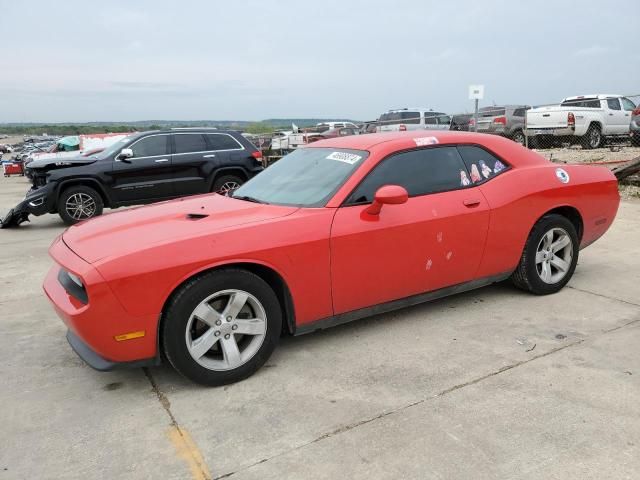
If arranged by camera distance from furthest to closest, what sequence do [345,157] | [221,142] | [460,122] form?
[460,122]
[221,142]
[345,157]

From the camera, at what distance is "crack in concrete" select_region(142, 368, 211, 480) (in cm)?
240

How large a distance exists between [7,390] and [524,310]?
12.0ft

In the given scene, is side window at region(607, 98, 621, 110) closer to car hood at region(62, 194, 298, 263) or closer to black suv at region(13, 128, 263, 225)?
black suv at region(13, 128, 263, 225)

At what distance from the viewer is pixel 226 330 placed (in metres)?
3.12

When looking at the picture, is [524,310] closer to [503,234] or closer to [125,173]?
[503,234]

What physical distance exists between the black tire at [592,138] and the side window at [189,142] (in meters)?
12.0

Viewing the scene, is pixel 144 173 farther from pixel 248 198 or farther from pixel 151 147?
pixel 248 198

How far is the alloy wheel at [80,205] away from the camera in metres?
9.36

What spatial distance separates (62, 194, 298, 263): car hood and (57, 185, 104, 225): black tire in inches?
238

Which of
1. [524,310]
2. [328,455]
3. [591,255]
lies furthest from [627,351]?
[591,255]

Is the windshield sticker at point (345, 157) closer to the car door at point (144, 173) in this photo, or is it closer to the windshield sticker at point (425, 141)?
the windshield sticker at point (425, 141)

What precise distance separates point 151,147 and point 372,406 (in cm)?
816

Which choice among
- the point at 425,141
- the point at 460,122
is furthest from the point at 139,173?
the point at 460,122

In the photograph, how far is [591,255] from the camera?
5801mm
